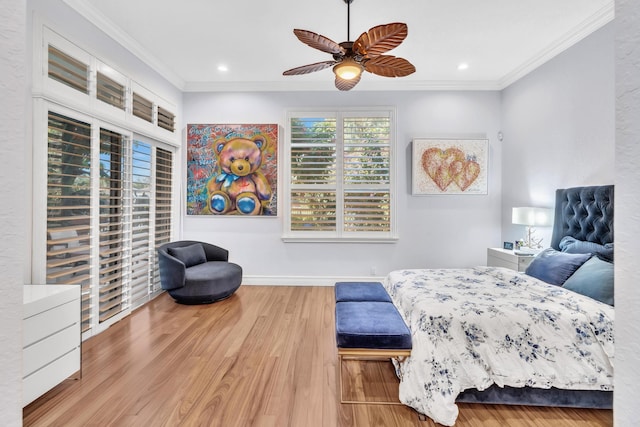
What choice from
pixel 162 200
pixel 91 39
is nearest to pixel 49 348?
pixel 162 200

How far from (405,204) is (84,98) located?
3986mm

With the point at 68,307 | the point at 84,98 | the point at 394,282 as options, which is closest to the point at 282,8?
the point at 84,98

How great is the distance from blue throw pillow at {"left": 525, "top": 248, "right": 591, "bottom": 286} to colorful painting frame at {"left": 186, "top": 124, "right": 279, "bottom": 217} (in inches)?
128

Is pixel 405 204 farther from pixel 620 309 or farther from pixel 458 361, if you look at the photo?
pixel 620 309

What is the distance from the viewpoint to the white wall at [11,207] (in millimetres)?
475

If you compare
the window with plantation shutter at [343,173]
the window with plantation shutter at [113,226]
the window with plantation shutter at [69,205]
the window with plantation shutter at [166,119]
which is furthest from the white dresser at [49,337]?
the window with plantation shutter at [343,173]

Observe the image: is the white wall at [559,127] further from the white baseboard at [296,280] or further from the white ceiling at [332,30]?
the white baseboard at [296,280]

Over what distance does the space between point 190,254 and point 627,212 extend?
4.23 meters

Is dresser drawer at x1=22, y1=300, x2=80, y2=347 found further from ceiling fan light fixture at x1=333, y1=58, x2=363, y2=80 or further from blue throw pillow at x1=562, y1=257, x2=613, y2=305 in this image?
blue throw pillow at x1=562, y1=257, x2=613, y2=305

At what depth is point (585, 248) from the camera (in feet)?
8.84

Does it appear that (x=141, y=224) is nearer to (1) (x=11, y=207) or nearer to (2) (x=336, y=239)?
(2) (x=336, y=239)

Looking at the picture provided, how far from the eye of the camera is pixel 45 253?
2.38 m

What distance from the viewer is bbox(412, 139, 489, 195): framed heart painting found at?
4.39m

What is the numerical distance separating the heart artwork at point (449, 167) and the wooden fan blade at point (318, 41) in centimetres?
245
